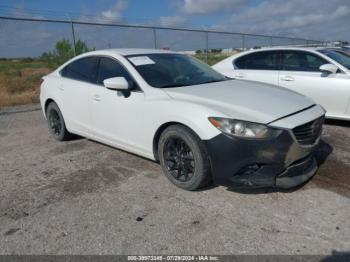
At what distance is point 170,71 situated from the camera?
4.27 m

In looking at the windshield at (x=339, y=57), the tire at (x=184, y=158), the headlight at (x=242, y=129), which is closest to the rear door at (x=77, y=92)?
the tire at (x=184, y=158)

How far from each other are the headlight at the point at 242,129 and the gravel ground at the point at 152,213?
0.71 metres

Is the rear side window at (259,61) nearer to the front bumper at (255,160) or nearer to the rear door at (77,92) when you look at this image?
the rear door at (77,92)

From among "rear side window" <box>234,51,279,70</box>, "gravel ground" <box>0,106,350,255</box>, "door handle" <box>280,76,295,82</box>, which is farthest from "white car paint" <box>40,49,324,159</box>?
"rear side window" <box>234,51,279,70</box>

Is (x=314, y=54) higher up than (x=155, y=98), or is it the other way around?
(x=314, y=54)

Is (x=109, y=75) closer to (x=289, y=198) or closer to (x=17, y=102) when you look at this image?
(x=289, y=198)

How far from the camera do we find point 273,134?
3066 millimetres

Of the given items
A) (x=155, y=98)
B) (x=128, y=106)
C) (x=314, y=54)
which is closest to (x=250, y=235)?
(x=155, y=98)

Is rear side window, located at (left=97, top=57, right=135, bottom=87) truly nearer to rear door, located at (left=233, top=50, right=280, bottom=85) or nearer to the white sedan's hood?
the white sedan's hood

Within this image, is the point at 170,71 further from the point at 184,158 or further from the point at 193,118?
the point at 184,158

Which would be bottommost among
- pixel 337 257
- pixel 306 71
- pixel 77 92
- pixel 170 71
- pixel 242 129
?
pixel 337 257

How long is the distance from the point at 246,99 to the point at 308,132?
71cm

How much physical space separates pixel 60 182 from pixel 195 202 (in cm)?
170

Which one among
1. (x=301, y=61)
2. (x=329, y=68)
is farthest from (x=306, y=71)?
(x=329, y=68)
